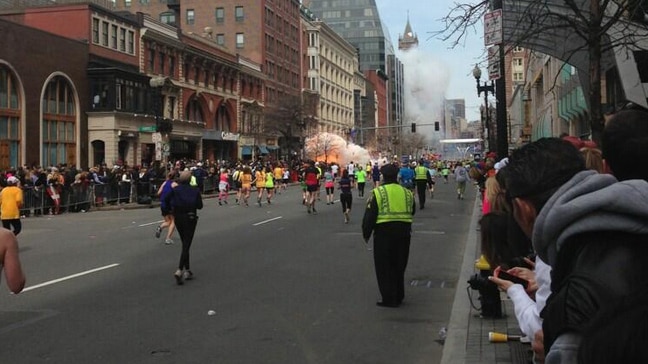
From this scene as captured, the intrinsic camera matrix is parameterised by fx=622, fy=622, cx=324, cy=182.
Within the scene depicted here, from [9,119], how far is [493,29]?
111 feet

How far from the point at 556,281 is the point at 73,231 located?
18.1 meters

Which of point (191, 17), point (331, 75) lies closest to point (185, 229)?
point (191, 17)

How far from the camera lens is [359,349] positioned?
630 cm

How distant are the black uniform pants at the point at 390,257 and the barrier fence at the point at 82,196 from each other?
18915mm

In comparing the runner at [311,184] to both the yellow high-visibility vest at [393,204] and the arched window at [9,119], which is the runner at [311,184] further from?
the arched window at [9,119]

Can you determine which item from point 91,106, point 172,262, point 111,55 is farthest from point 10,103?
point 172,262

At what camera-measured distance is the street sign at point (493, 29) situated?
10852mm

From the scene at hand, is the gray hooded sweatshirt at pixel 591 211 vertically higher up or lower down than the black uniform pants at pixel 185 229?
higher up

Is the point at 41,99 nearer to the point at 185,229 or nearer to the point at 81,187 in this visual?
the point at 81,187

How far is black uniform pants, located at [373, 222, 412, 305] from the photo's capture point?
809cm

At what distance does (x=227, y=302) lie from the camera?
845 cm

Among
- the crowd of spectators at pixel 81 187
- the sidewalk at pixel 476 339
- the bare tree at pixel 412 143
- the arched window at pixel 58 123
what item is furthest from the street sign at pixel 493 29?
the bare tree at pixel 412 143

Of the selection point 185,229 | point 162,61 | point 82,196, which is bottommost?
point 185,229

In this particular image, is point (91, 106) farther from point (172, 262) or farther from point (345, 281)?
point (345, 281)
